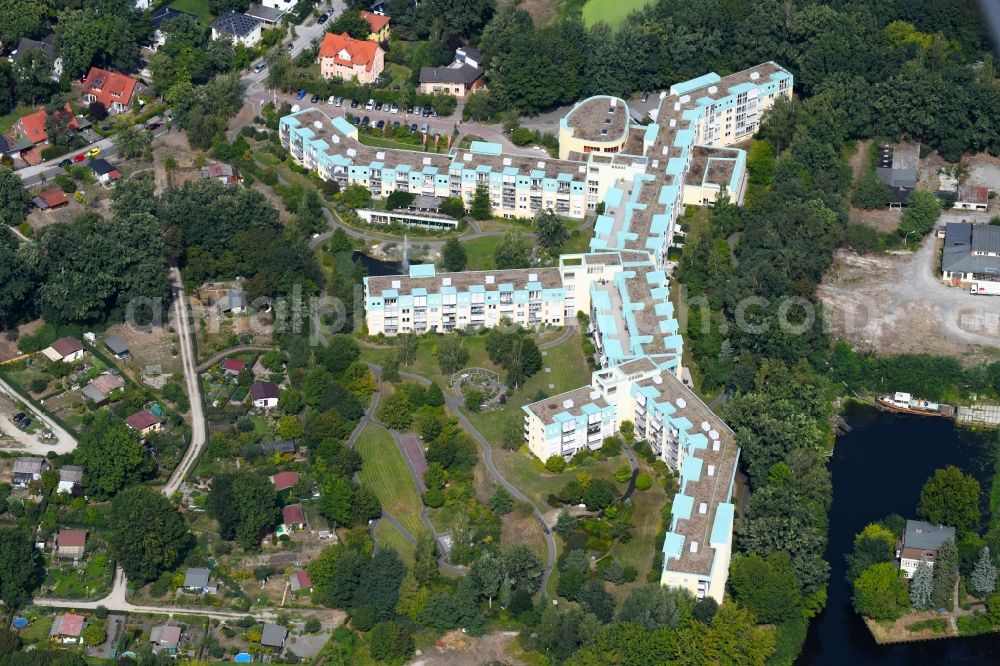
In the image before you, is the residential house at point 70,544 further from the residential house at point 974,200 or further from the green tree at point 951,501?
the residential house at point 974,200

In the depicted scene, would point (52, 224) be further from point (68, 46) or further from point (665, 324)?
point (665, 324)

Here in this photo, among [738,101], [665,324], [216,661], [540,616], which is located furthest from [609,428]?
[738,101]

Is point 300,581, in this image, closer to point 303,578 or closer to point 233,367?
point 303,578

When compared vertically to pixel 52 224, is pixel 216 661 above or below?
below

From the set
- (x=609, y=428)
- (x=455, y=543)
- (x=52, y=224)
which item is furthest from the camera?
(x=52, y=224)

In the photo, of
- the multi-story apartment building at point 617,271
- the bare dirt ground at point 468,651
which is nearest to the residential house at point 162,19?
the multi-story apartment building at point 617,271

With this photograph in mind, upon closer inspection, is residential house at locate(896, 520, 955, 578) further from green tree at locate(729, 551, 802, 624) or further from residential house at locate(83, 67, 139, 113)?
residential house at locate(83, 67, 139, 113)

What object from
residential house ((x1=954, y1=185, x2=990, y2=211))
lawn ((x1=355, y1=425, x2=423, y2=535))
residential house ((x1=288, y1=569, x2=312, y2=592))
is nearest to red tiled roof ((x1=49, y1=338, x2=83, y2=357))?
lawn ((x1=355, y1=425, x2=423, y2=535))

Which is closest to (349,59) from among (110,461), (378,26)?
(378,26)
